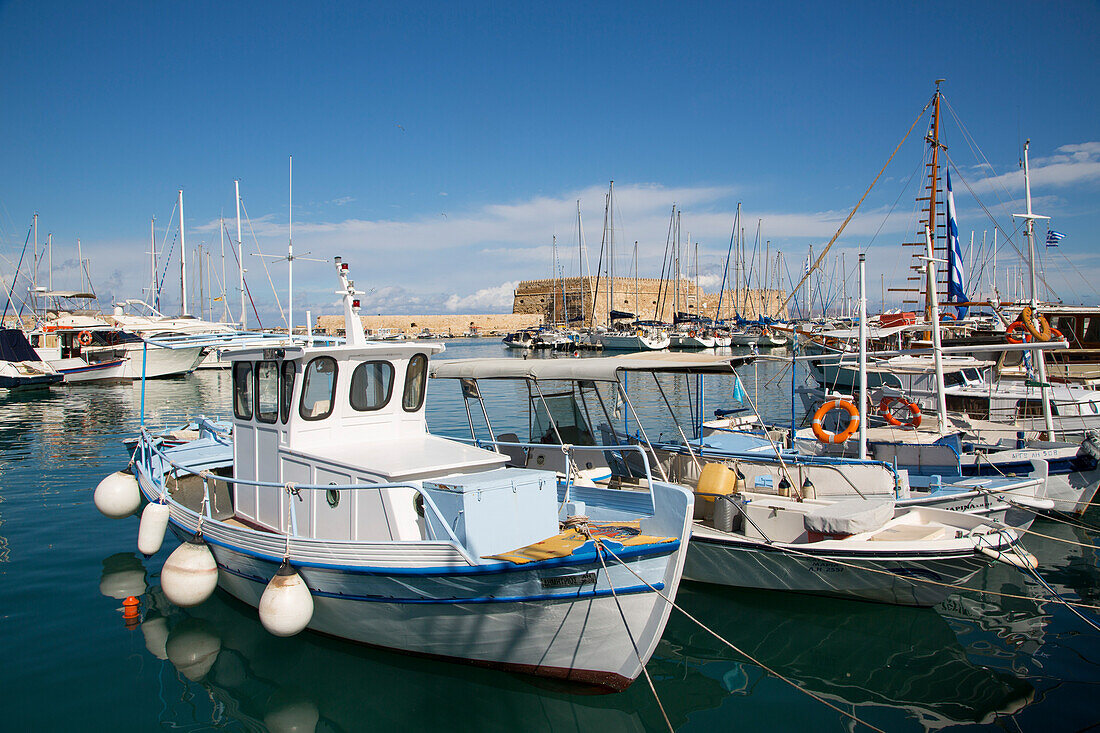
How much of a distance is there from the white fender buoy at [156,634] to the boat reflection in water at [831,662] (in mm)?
5704

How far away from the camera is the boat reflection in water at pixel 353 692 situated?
248 inches

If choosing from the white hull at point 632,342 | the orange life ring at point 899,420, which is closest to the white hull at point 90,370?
the white hull at point 632,342

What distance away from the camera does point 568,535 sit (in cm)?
654

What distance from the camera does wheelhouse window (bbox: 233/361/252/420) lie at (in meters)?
8.51

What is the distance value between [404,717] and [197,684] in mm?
2461

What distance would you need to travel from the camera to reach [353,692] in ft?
22.0

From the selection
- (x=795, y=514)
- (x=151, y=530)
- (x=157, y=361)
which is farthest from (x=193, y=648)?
(x=157, y=361)

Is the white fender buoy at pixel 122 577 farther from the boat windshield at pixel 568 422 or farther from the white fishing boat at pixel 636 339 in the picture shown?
the white fishing boat at pixel 636 339

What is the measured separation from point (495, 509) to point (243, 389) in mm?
4342

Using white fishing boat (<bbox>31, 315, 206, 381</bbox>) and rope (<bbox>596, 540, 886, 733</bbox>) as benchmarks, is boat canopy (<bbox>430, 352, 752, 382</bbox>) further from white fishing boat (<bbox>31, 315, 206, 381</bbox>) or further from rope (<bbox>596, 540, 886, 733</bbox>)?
white fishing boat (<bbox>31, 315, 206, 381</bbox>)

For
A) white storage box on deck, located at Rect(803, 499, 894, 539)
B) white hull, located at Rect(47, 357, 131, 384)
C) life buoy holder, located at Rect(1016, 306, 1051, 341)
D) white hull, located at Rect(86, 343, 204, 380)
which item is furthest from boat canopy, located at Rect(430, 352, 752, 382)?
white hull, located at Rect(47, 357, 131, 384)

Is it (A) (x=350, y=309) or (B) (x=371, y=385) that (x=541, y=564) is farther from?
(A) (x=350, y=309)

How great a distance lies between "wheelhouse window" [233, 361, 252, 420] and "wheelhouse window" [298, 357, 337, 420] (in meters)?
1.14

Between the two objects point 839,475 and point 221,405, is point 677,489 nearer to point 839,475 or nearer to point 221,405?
point 839,475
